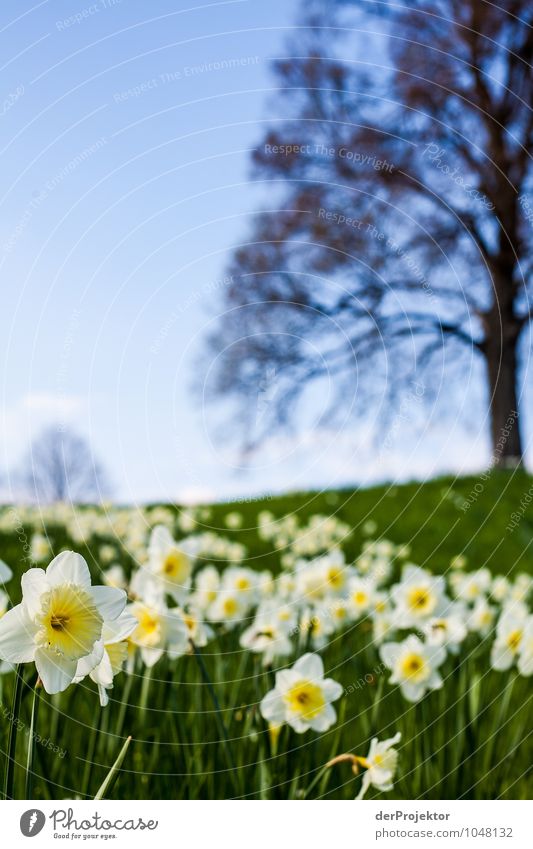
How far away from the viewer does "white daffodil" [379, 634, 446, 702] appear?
2.28 metres

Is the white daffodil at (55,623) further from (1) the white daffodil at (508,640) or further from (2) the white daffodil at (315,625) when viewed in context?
(1) the white daffodil at (508,640)

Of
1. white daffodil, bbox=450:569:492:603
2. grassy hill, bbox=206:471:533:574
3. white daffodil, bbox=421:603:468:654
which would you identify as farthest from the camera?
grassy hill, bbox=206:471:533:574

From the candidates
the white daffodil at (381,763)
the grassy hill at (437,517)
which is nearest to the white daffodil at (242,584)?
the white daffodil at (381,763)

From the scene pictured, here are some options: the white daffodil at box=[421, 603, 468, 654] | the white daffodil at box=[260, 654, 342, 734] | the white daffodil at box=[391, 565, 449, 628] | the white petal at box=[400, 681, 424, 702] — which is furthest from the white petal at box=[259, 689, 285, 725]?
the white daffodil at box=[391, 565, 449, 628]

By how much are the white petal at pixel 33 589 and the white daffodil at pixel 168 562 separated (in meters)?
0.91

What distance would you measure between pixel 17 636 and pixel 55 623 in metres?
0.05

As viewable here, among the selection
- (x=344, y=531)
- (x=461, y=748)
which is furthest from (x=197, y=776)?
(x=344, y=531)

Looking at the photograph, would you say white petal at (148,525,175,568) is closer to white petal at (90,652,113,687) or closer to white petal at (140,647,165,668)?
white petal at (140,647,165,668)

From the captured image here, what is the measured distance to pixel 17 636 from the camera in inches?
43.8

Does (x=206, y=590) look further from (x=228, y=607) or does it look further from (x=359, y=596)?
(x=359, y=596)

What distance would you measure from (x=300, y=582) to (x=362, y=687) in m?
0.53

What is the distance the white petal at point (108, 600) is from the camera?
114cm
